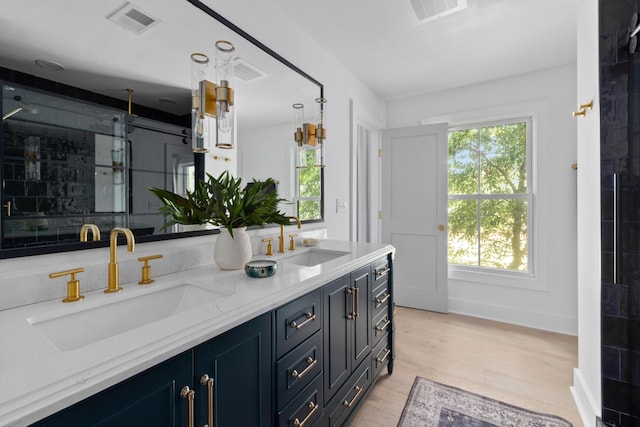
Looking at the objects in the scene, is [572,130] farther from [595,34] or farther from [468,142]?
[595,34]

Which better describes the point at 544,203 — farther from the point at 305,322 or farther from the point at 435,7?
the point at 305,322

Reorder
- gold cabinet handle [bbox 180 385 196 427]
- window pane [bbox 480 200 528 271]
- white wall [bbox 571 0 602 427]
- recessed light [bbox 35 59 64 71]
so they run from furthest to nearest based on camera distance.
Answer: window pane [bbox 480 200 528 271] → white wall [bbox 571 0 602 427] → recessed light [bbox 35 59 64 71] → gold cabinet handle [bbox 180 385 196 427]

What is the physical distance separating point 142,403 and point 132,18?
53.8 inches

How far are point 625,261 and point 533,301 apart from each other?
176 cm

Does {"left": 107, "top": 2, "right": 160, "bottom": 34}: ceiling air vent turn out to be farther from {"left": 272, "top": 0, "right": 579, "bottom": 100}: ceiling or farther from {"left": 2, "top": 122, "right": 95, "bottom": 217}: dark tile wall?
{"left": 272, "top": 0, "right": 579, "bottom": 100}: ceiling

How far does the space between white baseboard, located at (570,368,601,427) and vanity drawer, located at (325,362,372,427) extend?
1.16 m

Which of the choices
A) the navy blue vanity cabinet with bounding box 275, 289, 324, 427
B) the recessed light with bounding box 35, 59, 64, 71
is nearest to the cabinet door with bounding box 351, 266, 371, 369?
the navy blue vanity cabinet with bounding box 275, 289, 324, 427

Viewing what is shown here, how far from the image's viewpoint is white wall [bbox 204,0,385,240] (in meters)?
1.81

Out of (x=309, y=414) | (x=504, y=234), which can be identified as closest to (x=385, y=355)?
(x=309, y=414)

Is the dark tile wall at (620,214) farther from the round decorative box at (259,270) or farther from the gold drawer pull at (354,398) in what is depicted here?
the round decorative box at (259,270)

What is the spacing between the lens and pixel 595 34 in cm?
160

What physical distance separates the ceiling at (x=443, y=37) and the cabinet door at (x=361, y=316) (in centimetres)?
172

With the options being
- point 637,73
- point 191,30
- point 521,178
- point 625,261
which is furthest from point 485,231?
point 191,30

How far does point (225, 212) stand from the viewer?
1361 mm
